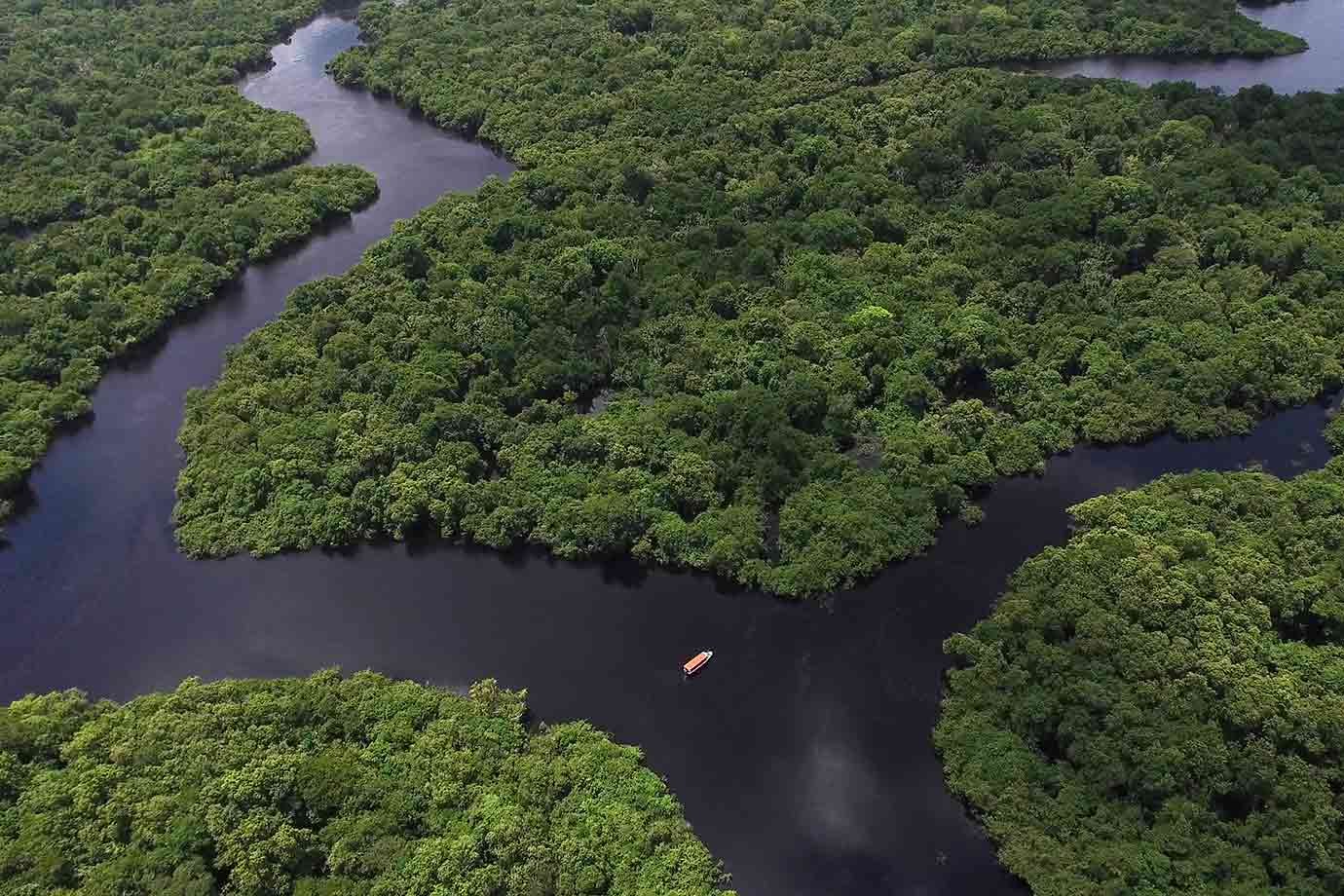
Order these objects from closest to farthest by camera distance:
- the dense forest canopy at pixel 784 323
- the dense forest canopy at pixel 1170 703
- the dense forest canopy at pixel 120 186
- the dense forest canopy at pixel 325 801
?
the dense forest canopy at pixel 1170 703 < the dense forest canopy at pixel 325 801 < the dense forest canopy at pixel 784 323 < the dense forest canopy at pixel 120 186

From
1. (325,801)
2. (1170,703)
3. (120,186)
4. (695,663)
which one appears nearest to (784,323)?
(695,663)

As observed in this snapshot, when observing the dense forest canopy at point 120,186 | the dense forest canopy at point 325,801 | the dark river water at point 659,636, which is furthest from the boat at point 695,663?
the dense forest canopy at point 120,186

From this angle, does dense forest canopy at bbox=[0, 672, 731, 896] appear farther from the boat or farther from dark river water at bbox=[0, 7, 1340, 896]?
→ the boat

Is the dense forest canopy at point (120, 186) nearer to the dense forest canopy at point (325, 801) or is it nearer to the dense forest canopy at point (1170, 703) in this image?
the dense forest canopy at point (325, 801)

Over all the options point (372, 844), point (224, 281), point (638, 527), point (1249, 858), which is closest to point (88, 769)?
point (372, 844)

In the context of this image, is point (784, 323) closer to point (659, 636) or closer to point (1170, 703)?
point (659, 636)
